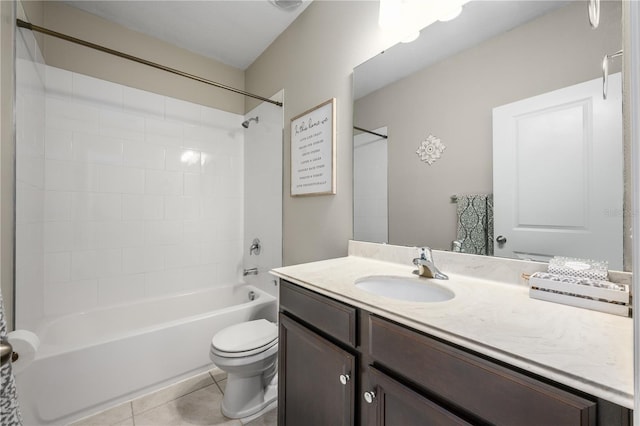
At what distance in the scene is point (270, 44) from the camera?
2.21 metres

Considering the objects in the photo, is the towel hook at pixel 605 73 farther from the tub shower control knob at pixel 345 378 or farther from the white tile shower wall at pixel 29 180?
the white tile shower wall at pixel 29 180

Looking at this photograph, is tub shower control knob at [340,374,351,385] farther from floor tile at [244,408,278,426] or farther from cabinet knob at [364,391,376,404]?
floor tile at [244,408,278,426]

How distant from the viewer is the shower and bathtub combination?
143 cm

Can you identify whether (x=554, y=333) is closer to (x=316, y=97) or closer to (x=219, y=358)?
(x=219, y=358)

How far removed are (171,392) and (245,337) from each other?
2.18 feet

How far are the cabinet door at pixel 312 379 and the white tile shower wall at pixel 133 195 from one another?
5.27 feet

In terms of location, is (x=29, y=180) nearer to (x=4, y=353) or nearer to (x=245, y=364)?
(x=4, y=353)

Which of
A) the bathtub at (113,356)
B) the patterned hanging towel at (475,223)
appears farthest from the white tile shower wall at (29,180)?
the patterned hanging towel at (475,223)

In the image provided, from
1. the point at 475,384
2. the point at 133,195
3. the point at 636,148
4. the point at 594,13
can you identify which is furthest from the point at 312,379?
the point at 133,195

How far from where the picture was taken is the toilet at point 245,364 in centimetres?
143

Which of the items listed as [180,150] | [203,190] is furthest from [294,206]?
[180,150]

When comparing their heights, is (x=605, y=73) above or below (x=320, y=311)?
above

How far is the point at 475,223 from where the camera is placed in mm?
1044

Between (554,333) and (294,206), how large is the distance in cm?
159
